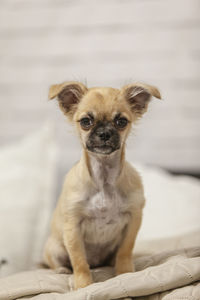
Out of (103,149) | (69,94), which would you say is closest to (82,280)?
(103,149)

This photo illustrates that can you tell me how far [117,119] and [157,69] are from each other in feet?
4.69

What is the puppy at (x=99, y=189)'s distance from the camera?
96 cm

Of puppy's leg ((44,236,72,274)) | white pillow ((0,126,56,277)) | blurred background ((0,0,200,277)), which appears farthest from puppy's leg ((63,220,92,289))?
blurred background ((0,0,200,277))

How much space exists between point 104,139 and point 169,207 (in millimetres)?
934

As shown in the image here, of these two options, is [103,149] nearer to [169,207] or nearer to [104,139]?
[104,139]

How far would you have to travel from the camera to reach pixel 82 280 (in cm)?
100

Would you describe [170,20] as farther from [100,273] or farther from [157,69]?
[100,273]

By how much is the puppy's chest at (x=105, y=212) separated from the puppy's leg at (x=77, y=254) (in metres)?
0.04

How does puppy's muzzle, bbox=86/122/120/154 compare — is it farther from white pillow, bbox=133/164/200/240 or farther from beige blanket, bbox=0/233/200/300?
white pillow, bbox=133/164/200/240

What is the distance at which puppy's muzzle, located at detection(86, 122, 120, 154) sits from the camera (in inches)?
35.3

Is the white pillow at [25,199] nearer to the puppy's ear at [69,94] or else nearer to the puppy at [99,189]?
the puppy at [99,189]

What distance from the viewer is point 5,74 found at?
97.7 inches

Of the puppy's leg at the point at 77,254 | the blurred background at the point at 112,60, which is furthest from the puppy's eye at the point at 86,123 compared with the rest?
the blurred background at the point at 112,60

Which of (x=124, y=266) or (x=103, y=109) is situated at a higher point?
(x=103, y=109)
